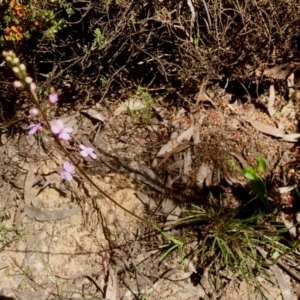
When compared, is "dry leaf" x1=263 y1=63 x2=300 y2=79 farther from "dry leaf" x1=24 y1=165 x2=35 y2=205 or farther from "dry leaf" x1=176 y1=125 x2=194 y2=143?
"dry leaf" x1=24 y1=165 x2=35 y2=205

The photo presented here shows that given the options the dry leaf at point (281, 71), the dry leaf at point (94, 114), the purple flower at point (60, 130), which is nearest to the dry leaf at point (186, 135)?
the dry leaf at point (94, 114)

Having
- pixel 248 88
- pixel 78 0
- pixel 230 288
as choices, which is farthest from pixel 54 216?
pixel 248 88

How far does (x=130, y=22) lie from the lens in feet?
8.92

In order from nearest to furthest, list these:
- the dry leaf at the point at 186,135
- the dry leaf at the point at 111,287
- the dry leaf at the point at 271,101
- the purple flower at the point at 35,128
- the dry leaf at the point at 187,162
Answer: the purple flower at the point at 35,128, the dry leaf at the point at 111,287, the dry leaf at the point at 187,162, the dry leaf at the point at 186,135, the dry leaf at the point at 271,101

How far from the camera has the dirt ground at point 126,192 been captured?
2.54 m

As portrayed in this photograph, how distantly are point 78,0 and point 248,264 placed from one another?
67.2 inches

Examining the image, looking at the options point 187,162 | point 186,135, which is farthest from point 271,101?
point 187,162

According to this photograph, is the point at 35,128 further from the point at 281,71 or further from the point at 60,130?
the point at 281,71

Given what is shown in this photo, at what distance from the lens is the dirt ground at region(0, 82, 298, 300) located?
2545 mm

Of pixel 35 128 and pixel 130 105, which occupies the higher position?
pixel 35 128

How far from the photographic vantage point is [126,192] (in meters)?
2.79

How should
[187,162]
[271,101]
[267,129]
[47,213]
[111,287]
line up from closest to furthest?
1. [111,287]
2. [47,213]
3. [187,162]
4. [267,129]
5. [271,101]

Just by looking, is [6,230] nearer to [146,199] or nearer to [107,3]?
[146,199]

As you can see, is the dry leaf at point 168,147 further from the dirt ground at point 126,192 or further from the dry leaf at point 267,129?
the dry leaf at point 267,129
